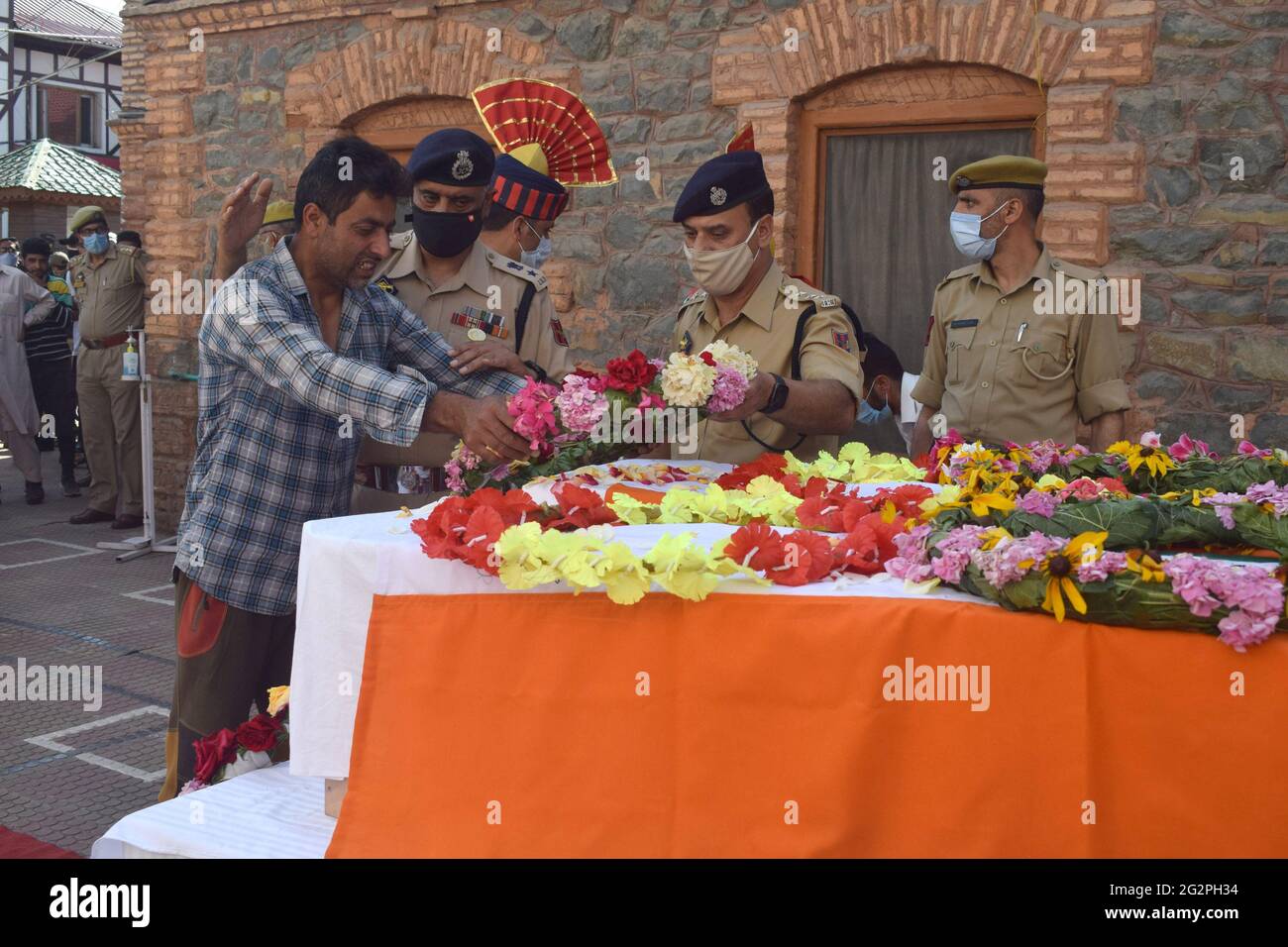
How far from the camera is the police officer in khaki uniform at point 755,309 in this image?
4.02 m

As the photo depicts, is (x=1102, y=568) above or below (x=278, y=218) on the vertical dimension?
below

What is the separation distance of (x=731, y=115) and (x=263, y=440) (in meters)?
4.74

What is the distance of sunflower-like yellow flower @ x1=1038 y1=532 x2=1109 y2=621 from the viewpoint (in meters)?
2.20

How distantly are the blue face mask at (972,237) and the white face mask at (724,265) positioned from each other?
1172 mm

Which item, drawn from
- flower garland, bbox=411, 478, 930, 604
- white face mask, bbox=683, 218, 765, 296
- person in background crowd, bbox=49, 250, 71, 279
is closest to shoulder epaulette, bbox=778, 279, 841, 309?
white face mask, bbox=683, 218, 765, 296

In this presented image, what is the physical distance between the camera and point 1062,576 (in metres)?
2.22

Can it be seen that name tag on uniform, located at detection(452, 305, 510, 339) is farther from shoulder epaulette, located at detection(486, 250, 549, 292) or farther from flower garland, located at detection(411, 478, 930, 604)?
flower garland, located at detection(411, 478, 930, 604)

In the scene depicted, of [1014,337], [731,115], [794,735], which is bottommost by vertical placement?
[794,735]

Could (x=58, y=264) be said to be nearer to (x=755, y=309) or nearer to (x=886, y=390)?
(x=886, y=390)

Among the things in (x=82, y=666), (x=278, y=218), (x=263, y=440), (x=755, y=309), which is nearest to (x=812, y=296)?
(x=755, y=309)

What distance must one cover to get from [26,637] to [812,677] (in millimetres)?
6336

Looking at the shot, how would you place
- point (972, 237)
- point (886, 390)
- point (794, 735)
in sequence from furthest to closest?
1. point (886, 390)
2. point (972, 237)
3. point (794, 735)

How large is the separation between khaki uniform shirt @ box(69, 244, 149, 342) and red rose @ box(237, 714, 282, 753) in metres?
8.27

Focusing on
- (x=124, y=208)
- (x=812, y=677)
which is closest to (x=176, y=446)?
(x=124, y=208)
